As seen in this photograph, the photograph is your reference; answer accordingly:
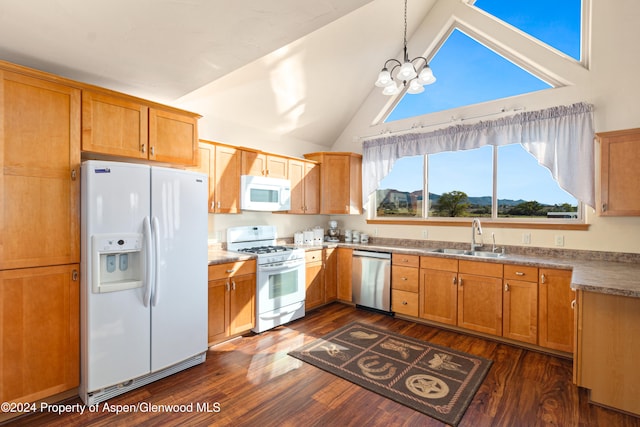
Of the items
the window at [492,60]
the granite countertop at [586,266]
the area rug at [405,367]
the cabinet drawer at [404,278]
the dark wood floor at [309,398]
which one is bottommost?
the dark wood floor at [309,398]

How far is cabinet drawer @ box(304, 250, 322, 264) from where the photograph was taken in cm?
410

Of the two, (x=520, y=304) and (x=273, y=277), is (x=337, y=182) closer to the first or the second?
(x=273, y=277)

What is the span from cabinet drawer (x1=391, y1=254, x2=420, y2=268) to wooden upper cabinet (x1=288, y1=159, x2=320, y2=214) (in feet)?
4.76

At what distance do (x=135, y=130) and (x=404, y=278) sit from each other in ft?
10.9

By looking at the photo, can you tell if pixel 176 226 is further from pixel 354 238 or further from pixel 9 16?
pixel 354 238

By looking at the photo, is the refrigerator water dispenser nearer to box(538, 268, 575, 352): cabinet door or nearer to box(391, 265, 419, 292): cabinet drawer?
box(391, 265, 419, 292): cabinet drawer

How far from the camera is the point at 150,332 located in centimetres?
242

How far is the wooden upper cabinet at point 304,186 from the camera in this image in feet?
14.5

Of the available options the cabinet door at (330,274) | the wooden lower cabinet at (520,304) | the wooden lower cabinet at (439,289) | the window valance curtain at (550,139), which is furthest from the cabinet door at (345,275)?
the wooden lower cabinet at (520,304)

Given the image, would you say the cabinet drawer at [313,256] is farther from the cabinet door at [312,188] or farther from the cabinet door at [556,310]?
the cabinet door at [556,310]

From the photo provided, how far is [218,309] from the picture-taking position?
3.08 meters

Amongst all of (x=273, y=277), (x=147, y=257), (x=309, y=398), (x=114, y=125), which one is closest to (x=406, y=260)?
(x=273, y=277)

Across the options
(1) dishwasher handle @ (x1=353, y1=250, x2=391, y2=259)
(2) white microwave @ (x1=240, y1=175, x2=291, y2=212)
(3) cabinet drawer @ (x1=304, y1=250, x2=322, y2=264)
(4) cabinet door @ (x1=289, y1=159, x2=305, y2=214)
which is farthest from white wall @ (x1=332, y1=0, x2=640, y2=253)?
(2) white microwave @ (x1=240, y1=175, x2=291, y2=212)

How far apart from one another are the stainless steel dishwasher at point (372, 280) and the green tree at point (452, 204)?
3.32ft
